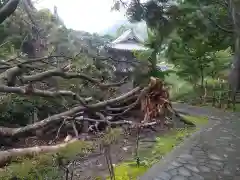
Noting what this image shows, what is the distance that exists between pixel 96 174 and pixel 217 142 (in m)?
3.11

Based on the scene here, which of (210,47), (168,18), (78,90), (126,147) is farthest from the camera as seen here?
(210,47)

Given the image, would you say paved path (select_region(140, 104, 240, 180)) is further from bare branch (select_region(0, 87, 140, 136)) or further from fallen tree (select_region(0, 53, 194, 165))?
bare branch (select_region(0, 87, 140, 136))

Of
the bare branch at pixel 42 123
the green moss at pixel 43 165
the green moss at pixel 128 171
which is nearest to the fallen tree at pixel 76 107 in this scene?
the bare branch at pixel 42 123

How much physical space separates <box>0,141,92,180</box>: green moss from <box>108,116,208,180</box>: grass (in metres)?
1.16

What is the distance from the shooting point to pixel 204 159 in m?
5.30

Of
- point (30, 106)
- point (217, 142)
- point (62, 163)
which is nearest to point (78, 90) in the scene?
point (30, 106)

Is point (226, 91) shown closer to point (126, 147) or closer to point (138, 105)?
point (138, 105)

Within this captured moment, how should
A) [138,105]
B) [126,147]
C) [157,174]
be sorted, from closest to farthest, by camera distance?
1. [157,174]
2. [126,147]
3. [138,105]

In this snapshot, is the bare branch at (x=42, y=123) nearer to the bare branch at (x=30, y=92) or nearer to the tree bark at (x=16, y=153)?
the bare branch at (x=30, y=92)

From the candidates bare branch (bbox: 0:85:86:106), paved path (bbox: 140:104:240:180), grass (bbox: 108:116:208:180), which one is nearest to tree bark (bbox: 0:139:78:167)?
grass (bbox: 108:116:208:180)

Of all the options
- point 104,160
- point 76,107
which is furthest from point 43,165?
point 76,107

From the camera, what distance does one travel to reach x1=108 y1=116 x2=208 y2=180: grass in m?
4.55

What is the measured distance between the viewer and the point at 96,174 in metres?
4.64

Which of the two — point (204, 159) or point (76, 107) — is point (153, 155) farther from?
point (76, 107)
